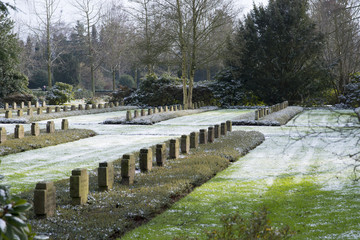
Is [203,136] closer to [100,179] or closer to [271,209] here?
[100,179]

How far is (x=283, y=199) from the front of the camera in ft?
21.1

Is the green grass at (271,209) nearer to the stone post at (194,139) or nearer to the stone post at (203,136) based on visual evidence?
the stone post at (194,139)

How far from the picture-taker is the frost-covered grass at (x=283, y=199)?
504 cm

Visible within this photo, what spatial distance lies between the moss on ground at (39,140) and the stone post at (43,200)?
6401mm

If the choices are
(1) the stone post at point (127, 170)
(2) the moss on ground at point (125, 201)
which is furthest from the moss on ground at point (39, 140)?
(1) the stone post at point (127, 170)

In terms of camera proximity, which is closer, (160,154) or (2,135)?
(160,154)

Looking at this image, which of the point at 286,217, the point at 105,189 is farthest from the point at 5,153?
the point at 286,217

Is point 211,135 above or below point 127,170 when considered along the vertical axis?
above

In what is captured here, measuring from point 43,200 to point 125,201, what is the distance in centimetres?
119

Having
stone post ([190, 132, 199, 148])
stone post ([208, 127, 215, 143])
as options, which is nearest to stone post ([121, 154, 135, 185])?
stone post ([190, 132, 199, 148])

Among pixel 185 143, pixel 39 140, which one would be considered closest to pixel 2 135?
pixel 39 140

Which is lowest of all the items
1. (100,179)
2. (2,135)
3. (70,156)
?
(70,156)

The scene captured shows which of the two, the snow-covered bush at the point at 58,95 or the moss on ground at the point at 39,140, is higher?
the snow-covered bush at the point at 58,95

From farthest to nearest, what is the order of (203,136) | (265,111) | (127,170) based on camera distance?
(265,111)
(203,136)
(127,170)
